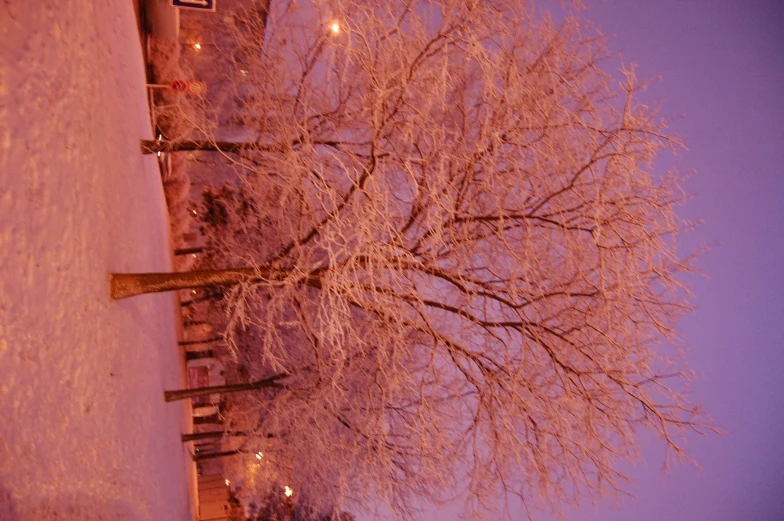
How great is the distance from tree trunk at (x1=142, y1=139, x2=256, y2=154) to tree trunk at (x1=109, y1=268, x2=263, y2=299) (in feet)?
5.35

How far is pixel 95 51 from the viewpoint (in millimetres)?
6027

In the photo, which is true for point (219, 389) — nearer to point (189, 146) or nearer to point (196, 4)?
point (189, 146)

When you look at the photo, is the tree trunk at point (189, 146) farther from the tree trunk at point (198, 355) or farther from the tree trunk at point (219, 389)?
the tree trunk at point (198, 355)

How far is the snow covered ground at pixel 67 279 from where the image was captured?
12.8ft

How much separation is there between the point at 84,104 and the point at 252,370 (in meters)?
9.75

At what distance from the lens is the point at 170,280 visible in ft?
19.2

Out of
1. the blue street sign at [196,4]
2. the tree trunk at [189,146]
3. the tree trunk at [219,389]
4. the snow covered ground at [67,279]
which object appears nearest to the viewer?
the snow covered ground at [67,279]

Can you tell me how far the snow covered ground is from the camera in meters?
3.89

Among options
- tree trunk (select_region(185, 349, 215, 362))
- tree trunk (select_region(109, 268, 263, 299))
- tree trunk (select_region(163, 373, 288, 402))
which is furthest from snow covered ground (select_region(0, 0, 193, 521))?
tree trunk (select_region(185, 349, 215, 362))

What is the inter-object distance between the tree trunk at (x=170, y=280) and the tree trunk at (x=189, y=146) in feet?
5.35

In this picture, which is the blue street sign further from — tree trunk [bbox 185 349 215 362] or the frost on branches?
tree trunk [bbox 185 349 215 362]

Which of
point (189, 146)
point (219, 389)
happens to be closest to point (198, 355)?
point (219, 389)

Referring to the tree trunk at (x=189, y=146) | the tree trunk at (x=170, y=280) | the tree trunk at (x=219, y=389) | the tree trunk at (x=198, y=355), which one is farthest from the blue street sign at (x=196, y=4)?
the tree trunk at (x=198, y=355)

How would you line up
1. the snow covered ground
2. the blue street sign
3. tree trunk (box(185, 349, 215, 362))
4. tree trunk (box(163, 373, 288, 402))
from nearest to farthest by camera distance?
1. the snow covered ground
2. the blue street sign
3. tree trunk (box(163, 373, 288, 402))
4. tree trunk (box(185, 349, 215, 362))
